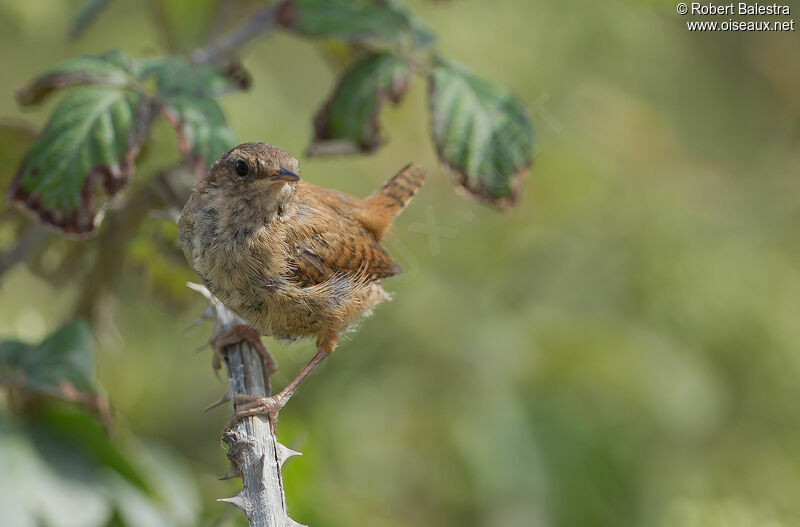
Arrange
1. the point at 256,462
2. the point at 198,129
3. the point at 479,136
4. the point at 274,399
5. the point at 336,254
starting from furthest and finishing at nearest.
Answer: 1. the point at 336,254
2. the point at 479,136
3. the point at 274,399
4. the point at 198,129
5. the point at 256,462

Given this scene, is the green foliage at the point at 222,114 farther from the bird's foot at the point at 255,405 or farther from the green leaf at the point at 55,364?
the bird's foot at the point at 255,405

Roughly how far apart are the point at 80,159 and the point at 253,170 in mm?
455

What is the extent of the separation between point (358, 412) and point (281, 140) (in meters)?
1.41

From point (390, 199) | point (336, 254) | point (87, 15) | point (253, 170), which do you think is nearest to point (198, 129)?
point (253, 170)

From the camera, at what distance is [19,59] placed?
4379mm

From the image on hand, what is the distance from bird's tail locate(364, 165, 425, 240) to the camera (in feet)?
9.66

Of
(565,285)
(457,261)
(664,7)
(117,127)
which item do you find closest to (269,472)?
(117,127)

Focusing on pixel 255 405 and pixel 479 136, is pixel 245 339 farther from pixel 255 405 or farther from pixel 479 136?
pixel 479 136

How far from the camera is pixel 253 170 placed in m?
2.37

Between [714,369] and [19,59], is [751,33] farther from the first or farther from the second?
[19,59]

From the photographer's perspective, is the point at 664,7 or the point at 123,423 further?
the point at 123,423

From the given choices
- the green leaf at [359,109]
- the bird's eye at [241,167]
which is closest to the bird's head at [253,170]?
the bird's eye at [241,167]

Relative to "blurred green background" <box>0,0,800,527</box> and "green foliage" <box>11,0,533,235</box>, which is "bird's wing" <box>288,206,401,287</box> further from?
"blurred green background" <box>0,0,800,527</box>

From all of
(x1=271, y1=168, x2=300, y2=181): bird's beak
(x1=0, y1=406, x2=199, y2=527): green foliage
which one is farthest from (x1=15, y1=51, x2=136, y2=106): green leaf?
(x1=0, y1=406, x2=199, y2=527): green foliage
